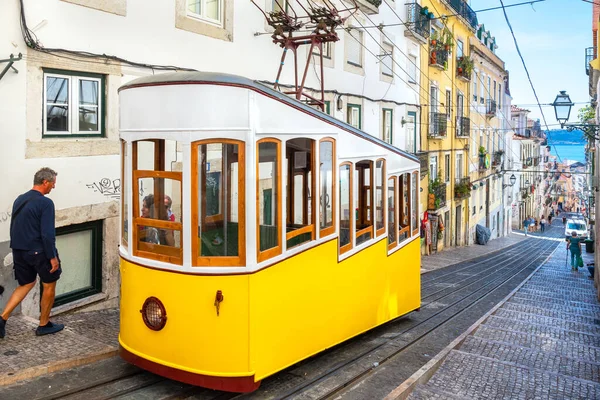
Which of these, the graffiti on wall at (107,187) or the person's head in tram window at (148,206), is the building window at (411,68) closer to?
the graffiti on wall at (107,187)

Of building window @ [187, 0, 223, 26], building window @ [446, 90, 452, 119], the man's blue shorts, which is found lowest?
the man's blue shorts

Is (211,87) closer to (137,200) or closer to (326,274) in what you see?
(137,200)

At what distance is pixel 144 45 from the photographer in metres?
9.67

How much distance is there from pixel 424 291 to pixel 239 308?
960cm

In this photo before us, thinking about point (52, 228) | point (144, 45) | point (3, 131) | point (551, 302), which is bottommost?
point (551, 302)

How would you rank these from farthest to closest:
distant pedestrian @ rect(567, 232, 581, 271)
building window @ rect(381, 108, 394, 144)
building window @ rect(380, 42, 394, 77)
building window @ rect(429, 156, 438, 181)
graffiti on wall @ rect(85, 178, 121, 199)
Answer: building window @ rect(429, 156, 438, 181), distant pedestrian @ rect(567, 232, 581, 271), building window @ rect(381, 108, 394, 144), building window @ rect(380, 42, 394, 77), graffiti on wall @ rect(85, 178, 121, 199)

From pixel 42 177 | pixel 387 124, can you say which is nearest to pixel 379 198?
pixel 42 177

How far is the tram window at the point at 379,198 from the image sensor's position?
26.4ft

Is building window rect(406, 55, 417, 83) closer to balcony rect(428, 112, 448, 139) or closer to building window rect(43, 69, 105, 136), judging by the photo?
balcony rect(428, 112, 448, 139)

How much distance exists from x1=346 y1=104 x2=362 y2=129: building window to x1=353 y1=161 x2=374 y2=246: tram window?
31.2 ft

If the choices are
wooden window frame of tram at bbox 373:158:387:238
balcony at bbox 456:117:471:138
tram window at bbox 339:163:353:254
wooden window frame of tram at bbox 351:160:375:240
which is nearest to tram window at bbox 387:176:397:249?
wooden window frame of tram at bbox 373:158:387:238

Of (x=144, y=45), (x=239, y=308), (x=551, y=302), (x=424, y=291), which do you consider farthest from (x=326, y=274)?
(x=551, y=302)

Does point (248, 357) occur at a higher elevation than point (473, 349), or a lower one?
higher

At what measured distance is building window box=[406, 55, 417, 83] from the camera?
22.6m
